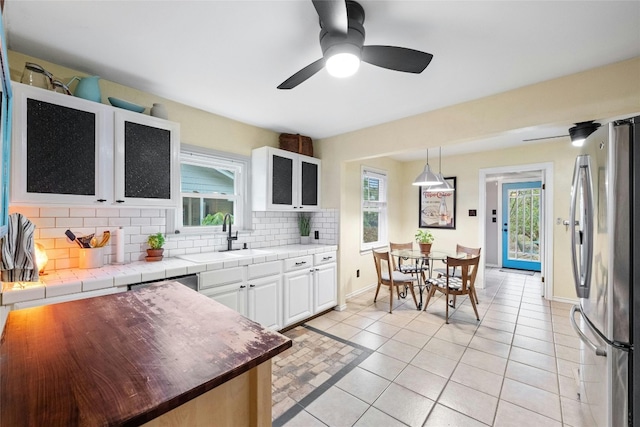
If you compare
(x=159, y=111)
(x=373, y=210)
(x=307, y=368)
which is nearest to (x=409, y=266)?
(x=373, y=210)

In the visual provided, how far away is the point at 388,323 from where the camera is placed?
3270mm

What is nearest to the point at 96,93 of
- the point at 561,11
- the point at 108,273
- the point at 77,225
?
the point at 77,225

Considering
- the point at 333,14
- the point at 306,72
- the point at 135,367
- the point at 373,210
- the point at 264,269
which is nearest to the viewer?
the point at 135,367

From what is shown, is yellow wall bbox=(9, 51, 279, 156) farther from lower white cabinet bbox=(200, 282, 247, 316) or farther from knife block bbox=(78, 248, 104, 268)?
lower white cabinet bbox=(200, 282, 247, 316)

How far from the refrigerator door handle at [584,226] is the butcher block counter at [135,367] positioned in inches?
67.0

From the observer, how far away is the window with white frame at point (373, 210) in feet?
15.2

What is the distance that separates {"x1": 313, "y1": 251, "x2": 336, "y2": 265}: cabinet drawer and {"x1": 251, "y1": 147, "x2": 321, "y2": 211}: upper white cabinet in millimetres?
682

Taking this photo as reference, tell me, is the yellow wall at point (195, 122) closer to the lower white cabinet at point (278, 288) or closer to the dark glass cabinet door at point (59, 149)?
the dark glass cabinet door at point (59, 149)

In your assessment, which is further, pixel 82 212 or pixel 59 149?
pixel 82 212

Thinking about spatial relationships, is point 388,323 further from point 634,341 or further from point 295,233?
point 634,341

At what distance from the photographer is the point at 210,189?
3111mm

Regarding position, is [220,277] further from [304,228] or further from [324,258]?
[304,228]

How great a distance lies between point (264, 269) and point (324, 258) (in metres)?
0.97

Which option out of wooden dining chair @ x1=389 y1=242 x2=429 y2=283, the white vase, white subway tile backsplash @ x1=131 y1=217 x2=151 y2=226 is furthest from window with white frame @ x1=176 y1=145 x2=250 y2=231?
wooden dining chair @ x1=389 y1=242 x2=429 y2=283
